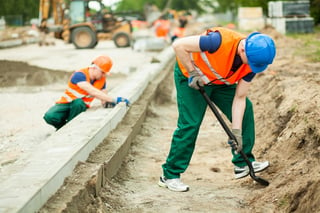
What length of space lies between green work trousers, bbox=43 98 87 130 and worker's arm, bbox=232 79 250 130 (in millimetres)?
2635

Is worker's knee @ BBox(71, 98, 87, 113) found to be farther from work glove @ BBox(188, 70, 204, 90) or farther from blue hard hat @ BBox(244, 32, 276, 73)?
blue hard hat @ BBox(244, 32, 276, 73)

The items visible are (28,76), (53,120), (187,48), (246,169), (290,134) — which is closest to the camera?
(187,48)

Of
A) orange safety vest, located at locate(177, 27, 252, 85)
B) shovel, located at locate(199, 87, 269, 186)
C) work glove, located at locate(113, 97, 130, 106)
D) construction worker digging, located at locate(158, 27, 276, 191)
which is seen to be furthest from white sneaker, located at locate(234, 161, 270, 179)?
work glove, located at locate(113, 97, 130, 106)

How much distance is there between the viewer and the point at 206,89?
15.1ft

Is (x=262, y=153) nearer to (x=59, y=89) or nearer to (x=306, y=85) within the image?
(x=306, y=85)

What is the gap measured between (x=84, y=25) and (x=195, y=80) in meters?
18.2

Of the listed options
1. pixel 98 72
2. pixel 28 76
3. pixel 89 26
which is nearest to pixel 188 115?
pixel 98 72

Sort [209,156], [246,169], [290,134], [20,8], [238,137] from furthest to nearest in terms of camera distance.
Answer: [20,8], [209,156], [290,134], [246,169], [238,137]

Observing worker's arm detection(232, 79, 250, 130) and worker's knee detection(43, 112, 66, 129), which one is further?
worker's knee detection(43, 112, 66, 129)

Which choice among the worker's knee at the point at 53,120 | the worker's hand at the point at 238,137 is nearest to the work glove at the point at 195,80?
the worker's hand at the point at 238,137

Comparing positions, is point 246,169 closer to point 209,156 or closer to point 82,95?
point 209,156

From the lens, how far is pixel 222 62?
14.2 ft

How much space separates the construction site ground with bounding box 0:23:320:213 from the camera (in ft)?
13.6

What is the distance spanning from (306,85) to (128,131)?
2.37 metres
